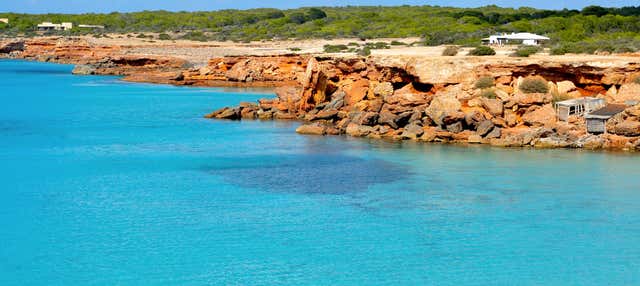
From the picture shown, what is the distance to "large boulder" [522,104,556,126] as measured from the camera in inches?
1174

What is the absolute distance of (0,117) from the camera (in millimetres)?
41062

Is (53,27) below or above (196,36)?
above

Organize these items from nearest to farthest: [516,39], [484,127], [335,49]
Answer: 1. [484,127]
2. [516,39]
3. [335,49]

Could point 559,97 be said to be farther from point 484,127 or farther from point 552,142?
point 484,127

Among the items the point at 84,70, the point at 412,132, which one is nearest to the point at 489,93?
the point at 412,132

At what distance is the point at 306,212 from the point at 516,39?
123 ft

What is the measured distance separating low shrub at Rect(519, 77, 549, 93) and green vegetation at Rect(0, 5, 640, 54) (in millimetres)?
7662

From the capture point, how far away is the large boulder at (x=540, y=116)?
29.8 meters

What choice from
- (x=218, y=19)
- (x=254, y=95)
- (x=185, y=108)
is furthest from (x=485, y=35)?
(x=218, y=19)

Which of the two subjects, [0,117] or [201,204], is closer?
[201,204]

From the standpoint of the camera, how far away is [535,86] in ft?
103

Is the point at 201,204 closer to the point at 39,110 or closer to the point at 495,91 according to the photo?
the point at 495,91

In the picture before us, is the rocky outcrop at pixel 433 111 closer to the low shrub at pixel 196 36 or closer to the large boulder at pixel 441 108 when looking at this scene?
the large boulder at pixel 441 108

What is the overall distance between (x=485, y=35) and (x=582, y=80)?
3116 centimetres
